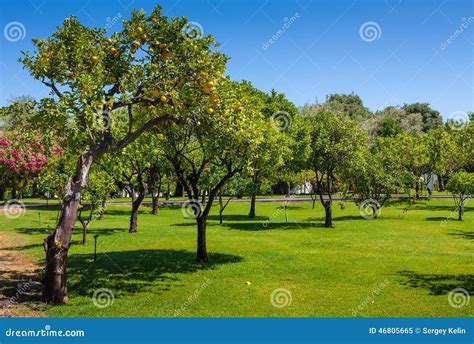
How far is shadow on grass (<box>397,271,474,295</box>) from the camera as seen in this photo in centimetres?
1964

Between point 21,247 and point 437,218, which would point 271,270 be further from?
point 437,218

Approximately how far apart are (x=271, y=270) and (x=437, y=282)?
7687 mm

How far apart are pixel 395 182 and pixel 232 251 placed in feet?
99.5

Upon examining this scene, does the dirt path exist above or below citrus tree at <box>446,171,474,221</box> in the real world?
below

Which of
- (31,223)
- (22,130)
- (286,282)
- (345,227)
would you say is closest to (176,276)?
(286,282)

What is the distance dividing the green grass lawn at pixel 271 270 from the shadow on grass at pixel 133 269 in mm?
47

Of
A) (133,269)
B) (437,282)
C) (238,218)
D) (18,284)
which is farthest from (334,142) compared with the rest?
(18,284)

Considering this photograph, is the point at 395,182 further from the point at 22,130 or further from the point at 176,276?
the point at 22,130

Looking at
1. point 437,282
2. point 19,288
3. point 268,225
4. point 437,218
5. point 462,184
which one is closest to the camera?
point 19,288

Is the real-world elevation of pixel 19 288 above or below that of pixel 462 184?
below

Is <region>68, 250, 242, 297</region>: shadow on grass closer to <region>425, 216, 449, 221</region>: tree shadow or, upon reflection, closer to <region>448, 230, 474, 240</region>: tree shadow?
<region>448, 230, 474, 240</region>: tree shadow

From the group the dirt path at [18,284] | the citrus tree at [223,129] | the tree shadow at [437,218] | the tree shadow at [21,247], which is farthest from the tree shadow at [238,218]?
the citrus tree at [223,129]

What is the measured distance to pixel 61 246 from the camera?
1641cm

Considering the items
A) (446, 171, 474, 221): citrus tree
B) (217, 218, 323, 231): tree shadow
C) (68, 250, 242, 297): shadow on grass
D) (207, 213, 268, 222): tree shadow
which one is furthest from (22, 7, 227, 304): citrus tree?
(446, 171, 474, 221): citrus tree
